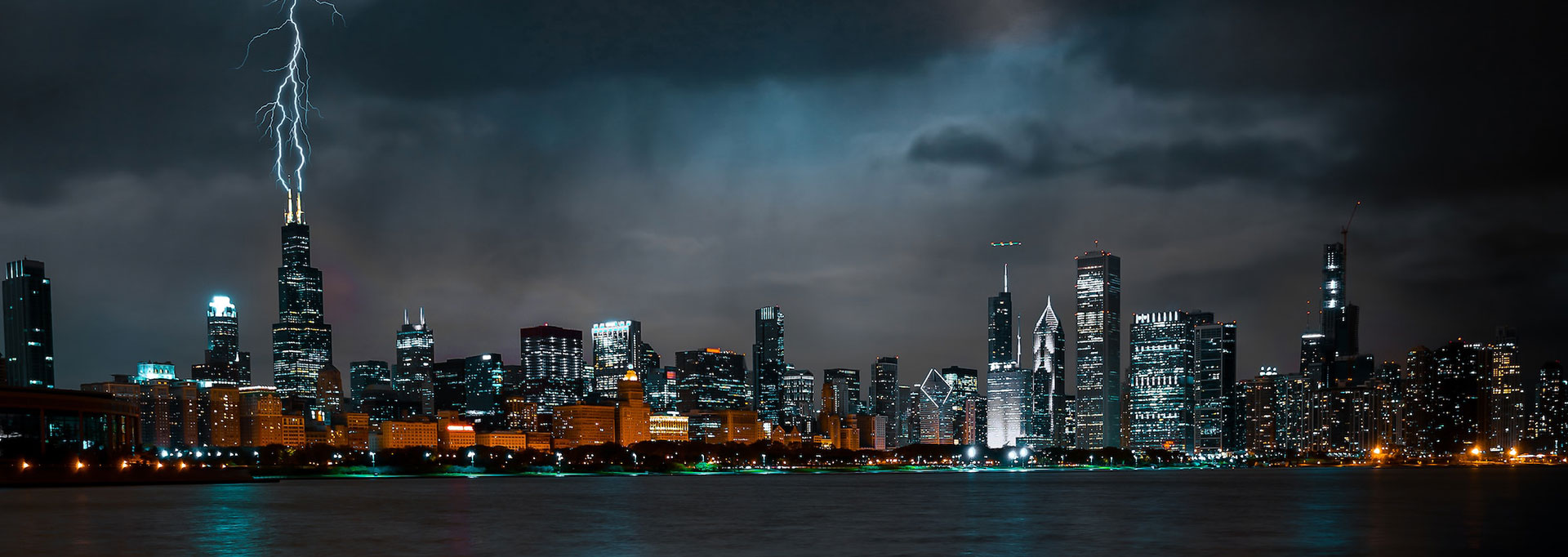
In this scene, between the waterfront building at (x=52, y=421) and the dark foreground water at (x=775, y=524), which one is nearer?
the dark foreground water at (x=775, y=524)

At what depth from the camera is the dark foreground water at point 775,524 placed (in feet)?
193

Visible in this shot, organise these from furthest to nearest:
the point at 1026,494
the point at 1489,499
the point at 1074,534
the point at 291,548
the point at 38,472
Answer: the point at 38,472, the point at 1026,494, the point at 1489,499, the point at 1074,534, the point at 291,548

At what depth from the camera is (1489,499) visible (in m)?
115

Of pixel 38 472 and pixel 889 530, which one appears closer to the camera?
pixel 889 530

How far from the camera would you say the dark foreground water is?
5894cm

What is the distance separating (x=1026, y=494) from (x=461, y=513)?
63.6 m

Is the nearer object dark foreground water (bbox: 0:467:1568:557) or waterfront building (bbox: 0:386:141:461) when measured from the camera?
dark foreground water (bbox: 0:467:1568:557)

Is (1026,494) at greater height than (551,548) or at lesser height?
lesser

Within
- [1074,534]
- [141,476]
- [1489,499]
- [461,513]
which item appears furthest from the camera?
[141,476]

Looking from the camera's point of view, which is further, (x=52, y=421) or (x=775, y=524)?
(x=52, y=421)

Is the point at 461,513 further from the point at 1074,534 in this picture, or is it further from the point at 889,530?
the point at 1074,534

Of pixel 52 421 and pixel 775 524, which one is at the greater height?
pixel 52 421

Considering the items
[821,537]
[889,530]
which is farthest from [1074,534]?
[821,537]

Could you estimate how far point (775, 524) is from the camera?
253 ft
